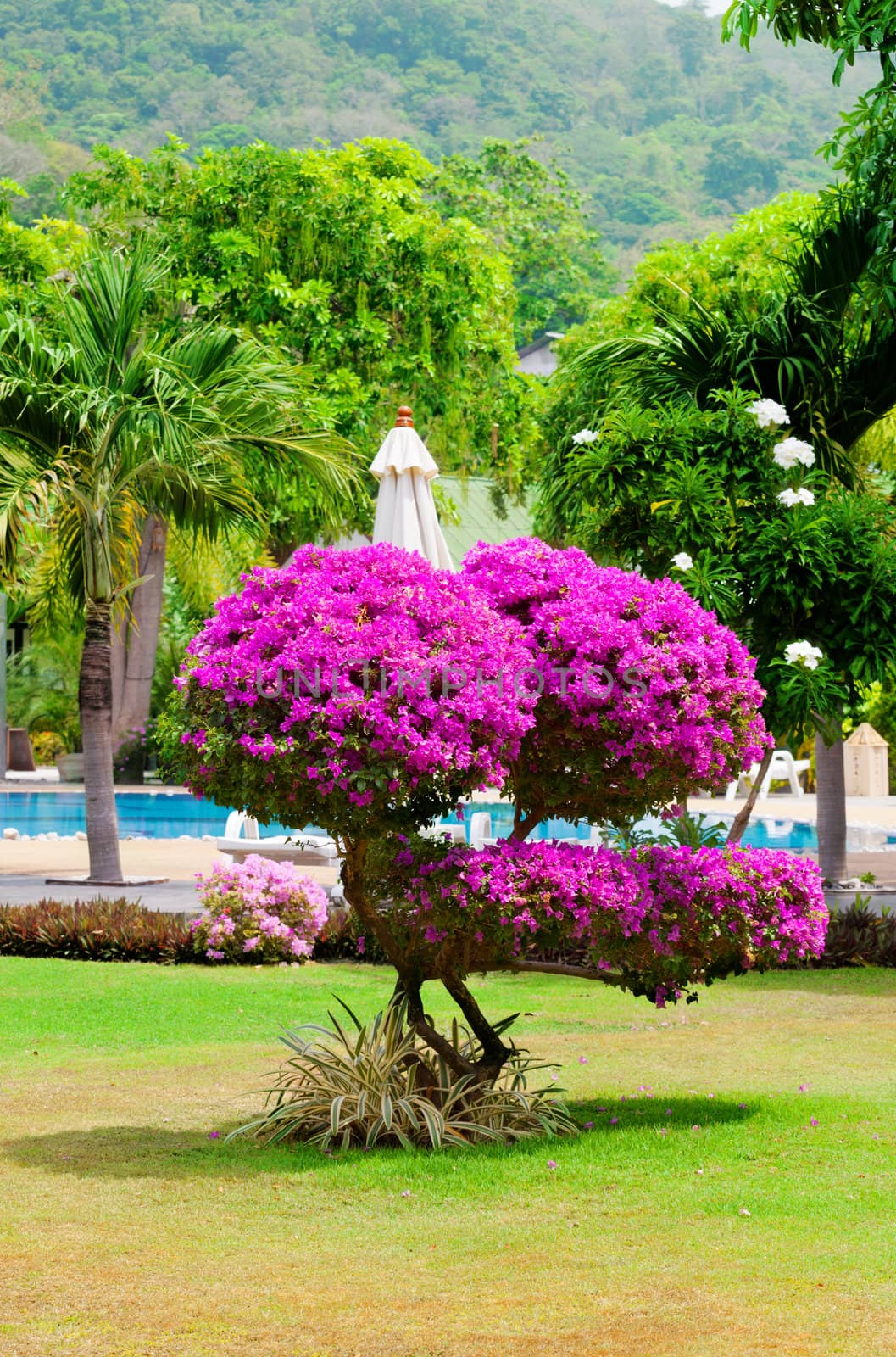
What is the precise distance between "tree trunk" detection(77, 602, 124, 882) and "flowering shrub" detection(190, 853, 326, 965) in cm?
297

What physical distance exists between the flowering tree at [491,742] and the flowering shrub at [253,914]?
4.38m

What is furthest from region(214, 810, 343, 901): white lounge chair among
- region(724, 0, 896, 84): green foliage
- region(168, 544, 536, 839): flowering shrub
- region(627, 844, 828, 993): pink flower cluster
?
region(724, 0, 896, 84): green foliage

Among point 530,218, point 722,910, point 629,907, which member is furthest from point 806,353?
point 530,218

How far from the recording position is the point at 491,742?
5820mm

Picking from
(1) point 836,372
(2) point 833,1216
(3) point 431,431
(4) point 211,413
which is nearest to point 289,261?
(3) point 431,431

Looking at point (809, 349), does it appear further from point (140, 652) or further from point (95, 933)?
point (140, 652)

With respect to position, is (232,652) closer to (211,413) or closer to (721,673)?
(721,673)

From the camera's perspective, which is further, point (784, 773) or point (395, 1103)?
point (784, 773)

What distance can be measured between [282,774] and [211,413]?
288 inches

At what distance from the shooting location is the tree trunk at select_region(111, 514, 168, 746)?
26.1 metres

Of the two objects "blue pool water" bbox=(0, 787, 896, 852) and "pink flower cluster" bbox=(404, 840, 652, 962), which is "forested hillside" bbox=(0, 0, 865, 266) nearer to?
"blue pool water" bbox=(0, 787, 896, 852)

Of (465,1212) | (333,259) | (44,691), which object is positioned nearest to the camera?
(465,1212)

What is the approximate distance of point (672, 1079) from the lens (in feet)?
24.3

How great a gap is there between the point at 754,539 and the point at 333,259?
500 inches
